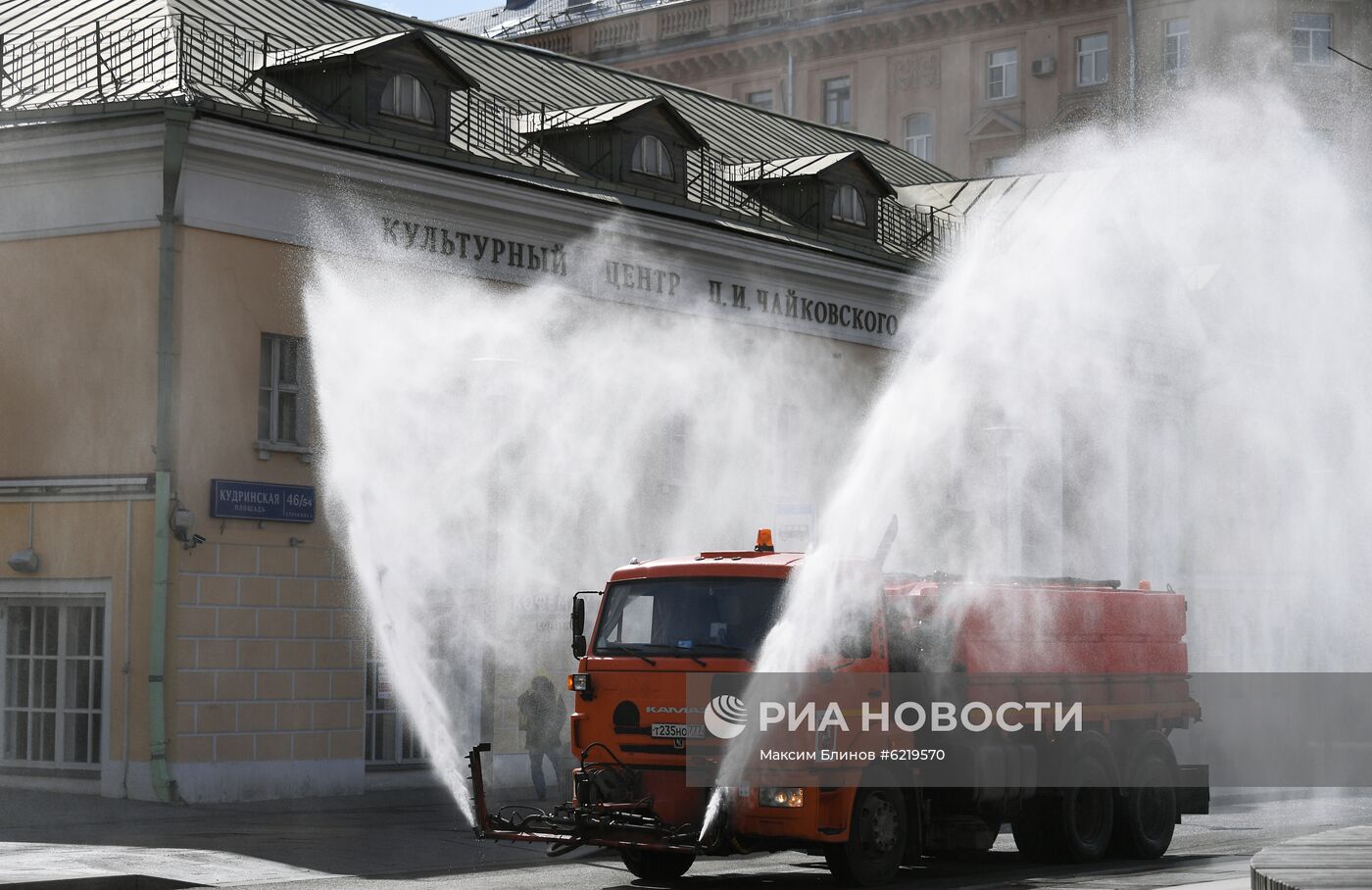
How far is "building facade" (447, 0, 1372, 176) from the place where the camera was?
56312 mm

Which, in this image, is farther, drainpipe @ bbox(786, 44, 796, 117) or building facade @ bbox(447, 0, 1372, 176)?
drainpipe @ bbox(786, 44, 796, 117)

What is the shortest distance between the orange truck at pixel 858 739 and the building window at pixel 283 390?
357 inches

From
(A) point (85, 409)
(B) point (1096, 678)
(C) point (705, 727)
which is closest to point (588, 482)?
(A) point (85, 409)

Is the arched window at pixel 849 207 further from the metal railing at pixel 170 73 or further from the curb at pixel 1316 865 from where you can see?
the curb at pixel 1316 865

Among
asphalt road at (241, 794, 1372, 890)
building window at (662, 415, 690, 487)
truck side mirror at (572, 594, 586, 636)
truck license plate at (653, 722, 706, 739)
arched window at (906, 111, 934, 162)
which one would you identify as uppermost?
arched window at (906, 111, 934, 162)

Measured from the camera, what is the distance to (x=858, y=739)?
1575 cm

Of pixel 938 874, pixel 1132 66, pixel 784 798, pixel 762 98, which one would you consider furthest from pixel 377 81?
pixel 762 98

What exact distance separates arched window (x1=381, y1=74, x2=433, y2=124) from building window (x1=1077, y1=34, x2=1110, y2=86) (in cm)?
3339

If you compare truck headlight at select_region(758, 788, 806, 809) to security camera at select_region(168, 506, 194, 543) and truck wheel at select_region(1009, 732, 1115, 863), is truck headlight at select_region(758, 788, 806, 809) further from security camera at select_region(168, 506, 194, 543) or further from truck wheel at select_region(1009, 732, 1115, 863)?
security camera at select_region(168, 506, 194, 543)

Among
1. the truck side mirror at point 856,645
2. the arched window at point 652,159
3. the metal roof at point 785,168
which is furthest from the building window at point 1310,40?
the truck side mirror at point 856,645

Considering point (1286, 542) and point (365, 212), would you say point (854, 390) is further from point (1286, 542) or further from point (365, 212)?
point (1286, 542)

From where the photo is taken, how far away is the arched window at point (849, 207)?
117 ft

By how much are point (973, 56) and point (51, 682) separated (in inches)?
1635

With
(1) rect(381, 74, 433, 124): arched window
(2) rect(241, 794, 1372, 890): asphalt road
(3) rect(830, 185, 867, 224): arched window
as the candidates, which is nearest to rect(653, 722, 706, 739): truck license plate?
(2) rect(241, 794, 1372, 890): asphalt road
